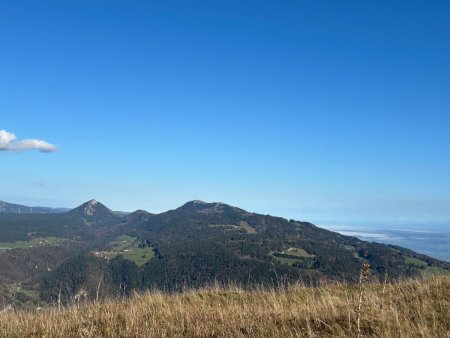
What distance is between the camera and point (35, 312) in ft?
38.8

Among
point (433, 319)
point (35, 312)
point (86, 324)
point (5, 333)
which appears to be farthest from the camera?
point (35, 312)

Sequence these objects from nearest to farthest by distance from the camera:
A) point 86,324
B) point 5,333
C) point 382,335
Result: point 382,335
point 5,333
point 86,324

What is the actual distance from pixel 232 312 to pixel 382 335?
416cm

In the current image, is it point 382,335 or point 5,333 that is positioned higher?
point 382,335

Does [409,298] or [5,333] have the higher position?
[409,298]

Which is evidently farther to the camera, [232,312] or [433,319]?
[232,312]

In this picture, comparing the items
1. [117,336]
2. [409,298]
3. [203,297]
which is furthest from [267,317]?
[203,297]

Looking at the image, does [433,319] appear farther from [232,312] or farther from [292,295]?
[292,295]

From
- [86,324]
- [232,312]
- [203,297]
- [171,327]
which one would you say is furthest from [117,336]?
[203,297]

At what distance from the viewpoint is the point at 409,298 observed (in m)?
9.86

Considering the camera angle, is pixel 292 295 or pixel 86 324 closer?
pixel 86 324

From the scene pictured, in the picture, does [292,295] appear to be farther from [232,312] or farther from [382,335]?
[382,335]

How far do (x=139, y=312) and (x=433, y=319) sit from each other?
23.4 ft

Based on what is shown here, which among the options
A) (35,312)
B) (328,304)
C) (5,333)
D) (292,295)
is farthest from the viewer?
(292,295)
